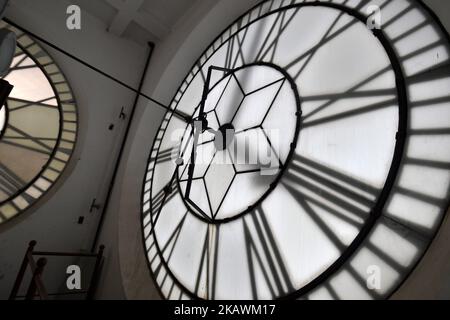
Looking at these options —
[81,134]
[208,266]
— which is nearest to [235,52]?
[208,266]

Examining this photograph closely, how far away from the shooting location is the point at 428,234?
762 mm

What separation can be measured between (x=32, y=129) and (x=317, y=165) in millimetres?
2178

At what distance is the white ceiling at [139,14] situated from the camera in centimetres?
269

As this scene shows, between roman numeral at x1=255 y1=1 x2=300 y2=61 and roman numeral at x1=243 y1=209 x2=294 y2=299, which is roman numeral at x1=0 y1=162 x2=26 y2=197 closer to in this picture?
roman numeral at x1=243 y1=209 x2=294 y2=299

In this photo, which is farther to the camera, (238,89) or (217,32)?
(217,32)

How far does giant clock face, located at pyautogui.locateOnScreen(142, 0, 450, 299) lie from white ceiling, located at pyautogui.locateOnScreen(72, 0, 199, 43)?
1.23 meters

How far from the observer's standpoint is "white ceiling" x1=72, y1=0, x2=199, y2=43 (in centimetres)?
269

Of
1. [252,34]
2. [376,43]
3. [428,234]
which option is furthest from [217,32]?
[428,234]

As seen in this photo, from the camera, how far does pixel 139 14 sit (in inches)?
109

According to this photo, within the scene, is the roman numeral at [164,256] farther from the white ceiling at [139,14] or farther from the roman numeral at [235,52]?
the white ceiling at [139,14]

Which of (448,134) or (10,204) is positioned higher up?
(448,134)

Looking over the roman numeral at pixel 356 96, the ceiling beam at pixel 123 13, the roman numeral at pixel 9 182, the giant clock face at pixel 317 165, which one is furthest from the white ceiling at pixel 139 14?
the roman numeral at pixel 356 96

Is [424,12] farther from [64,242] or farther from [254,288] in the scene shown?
[64,242]
